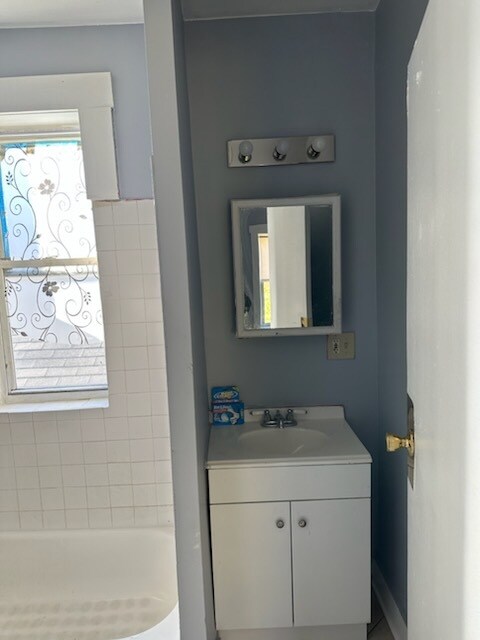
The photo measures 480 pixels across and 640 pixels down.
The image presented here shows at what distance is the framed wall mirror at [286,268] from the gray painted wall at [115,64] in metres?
0.47

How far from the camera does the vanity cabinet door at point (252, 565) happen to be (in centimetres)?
179

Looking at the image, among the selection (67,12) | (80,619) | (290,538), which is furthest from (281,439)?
(67,12)

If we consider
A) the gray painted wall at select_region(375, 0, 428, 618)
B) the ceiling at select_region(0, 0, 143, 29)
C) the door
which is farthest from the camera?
→ the ceiling at select_region(0, 0, 143, 29)

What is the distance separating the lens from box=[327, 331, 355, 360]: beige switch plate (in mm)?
2146

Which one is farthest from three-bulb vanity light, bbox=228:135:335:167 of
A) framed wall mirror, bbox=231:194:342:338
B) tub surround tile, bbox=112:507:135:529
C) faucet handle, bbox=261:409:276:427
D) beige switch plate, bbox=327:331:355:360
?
tub surround tile, bbox=112:507:135:529

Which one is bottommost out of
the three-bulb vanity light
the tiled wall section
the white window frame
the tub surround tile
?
the tub surround tile

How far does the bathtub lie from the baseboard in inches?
34.7

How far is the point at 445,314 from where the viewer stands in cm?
73

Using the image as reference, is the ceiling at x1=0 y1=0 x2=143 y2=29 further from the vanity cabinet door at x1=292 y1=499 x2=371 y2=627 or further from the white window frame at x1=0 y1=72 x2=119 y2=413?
the vanity cabinet door at x1=292 y1=499 x2=371 y2=627

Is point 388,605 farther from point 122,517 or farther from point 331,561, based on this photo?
point 122,517

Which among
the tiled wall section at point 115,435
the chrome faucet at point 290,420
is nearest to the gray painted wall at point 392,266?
the chrome faucet at point 290,420

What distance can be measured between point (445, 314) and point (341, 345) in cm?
143

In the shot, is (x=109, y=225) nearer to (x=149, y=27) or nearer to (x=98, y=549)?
(x=149, y=27)

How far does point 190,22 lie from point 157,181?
38.4 inches
